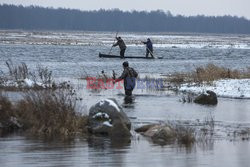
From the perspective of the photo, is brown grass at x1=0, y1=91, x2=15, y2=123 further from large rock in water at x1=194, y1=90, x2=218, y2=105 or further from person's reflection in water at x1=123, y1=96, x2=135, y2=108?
large rock in water at x1=194, y1=90, x2=218, y2=105

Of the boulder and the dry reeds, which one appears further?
the dry reeds

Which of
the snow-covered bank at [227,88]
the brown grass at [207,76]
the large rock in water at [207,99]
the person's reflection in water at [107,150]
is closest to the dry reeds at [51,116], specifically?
the person's reflection in water at [107,150]

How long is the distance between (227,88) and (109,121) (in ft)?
40.1

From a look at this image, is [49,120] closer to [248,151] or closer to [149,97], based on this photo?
[248,151]

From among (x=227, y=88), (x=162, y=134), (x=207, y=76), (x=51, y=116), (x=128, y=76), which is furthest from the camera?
(x=207, y=76)

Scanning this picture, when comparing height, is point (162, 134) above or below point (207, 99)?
above

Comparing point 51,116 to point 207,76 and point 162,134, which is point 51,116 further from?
point 207,76

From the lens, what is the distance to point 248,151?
45.2 ft

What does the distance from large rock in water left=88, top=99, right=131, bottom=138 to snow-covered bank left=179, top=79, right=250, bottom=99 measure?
10.6 meters

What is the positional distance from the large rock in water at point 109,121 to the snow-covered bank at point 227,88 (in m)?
10.6

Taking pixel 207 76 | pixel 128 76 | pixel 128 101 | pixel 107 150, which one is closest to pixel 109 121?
pixel 107 150

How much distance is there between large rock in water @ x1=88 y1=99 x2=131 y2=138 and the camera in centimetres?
1555

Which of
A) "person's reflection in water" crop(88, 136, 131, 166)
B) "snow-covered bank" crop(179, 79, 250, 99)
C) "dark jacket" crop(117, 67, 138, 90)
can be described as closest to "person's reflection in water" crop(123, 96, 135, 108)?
"dark jacket" crop(117, 67, 138, 90)

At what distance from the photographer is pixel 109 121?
15.7 meters
